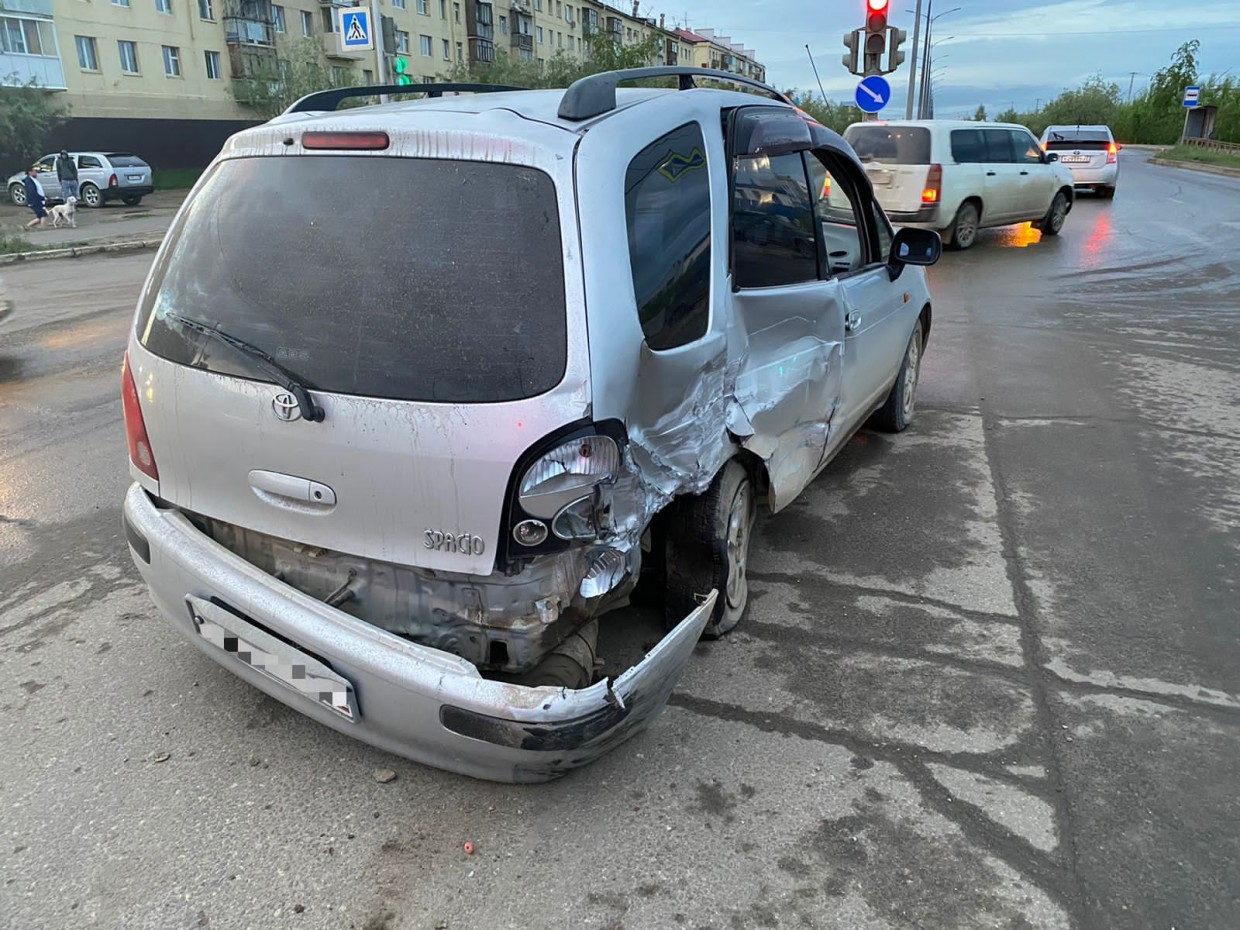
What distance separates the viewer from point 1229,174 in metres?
33.2

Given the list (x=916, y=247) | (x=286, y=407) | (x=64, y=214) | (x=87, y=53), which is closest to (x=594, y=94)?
(x=286, y=407)

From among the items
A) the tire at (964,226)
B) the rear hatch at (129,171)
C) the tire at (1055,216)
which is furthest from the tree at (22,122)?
the tire at (1055,216)

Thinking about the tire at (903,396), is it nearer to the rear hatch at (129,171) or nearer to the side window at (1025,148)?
the side window at (1025,148)

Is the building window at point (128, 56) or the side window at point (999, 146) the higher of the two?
the building window at point (128, 56)

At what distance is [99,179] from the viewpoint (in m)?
28.8

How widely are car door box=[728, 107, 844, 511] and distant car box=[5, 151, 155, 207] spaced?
31026 mm

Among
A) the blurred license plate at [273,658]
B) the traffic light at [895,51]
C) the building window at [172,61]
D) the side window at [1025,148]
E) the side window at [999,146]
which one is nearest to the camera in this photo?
the blurred license plate at [273,658]

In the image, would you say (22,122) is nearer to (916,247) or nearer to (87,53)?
(87,53)

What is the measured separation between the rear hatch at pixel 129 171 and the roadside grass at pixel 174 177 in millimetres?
9388

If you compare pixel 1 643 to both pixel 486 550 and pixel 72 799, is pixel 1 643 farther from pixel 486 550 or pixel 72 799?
pixel 486 550

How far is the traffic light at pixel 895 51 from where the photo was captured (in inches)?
487

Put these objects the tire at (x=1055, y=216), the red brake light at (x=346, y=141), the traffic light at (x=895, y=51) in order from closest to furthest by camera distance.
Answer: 1. the red brake light at (x=346, y=141)
2. the traffic light at (x=895, y=51)
3. the tire at (x=1055, y=216)

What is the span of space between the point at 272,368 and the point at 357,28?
14.8 meters

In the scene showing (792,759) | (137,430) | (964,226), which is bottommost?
(792,759)
